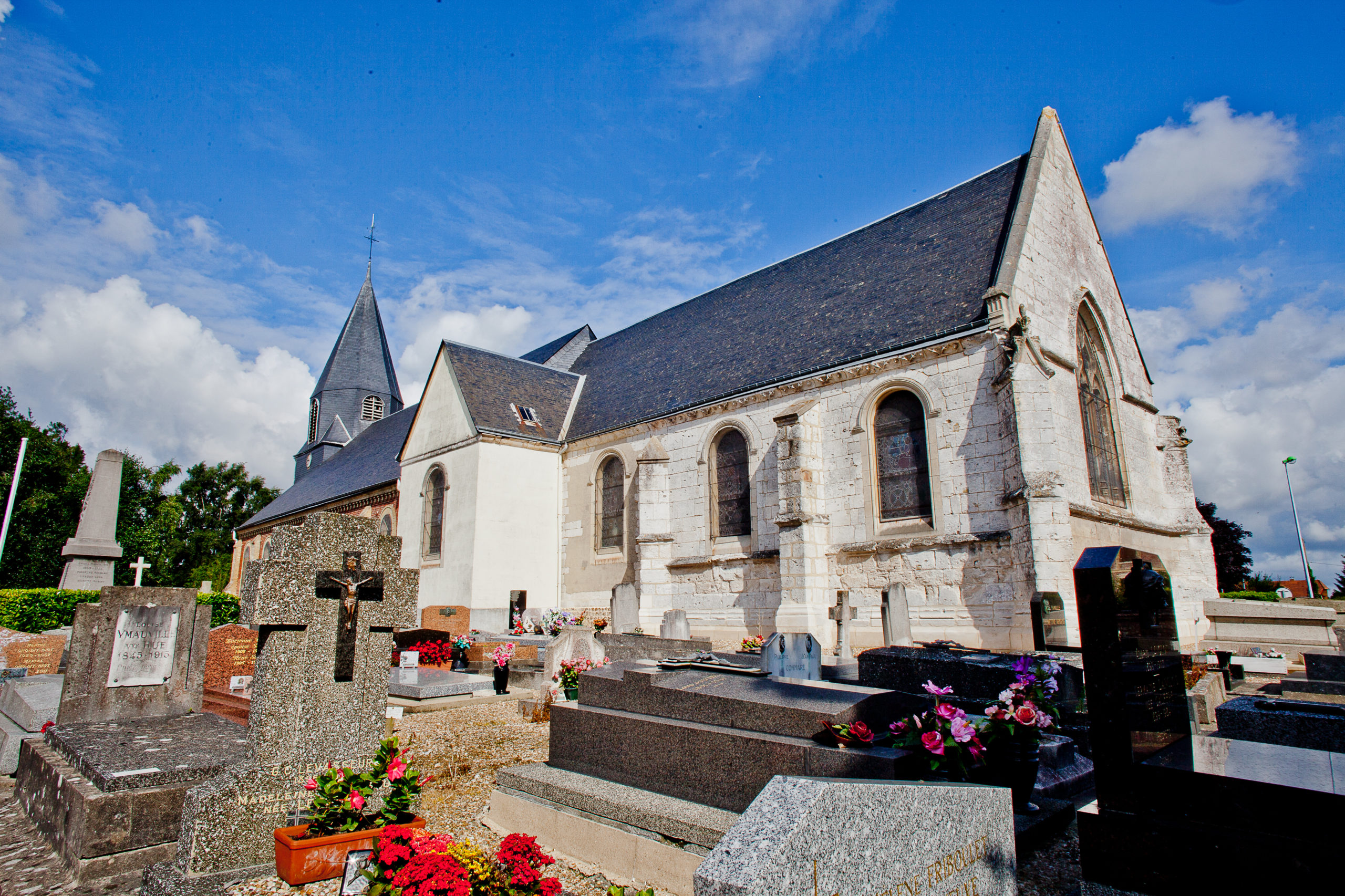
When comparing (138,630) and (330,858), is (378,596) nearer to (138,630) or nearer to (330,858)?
(330,858)

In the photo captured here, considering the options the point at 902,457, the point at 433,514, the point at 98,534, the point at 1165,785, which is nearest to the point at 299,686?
the point at 1165,785

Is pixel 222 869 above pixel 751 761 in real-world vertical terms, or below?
below

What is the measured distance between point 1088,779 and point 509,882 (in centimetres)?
448

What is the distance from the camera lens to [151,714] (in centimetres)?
676

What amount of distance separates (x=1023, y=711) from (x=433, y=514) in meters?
19.8

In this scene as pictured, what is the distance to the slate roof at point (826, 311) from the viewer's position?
14.7 metres

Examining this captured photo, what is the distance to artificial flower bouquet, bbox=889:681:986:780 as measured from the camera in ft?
12.7

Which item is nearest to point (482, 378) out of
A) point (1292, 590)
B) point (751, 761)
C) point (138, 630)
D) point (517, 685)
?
point (517, 685)

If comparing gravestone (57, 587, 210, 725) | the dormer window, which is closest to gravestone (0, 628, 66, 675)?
gravestone (57, 587, 210, 725)

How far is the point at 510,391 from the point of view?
22.2m

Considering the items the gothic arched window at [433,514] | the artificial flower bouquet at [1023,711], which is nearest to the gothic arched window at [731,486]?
the gothic arched window at [433,514]

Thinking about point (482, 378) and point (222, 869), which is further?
point (482, 378)

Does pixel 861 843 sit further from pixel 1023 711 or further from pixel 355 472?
pixel 355 472

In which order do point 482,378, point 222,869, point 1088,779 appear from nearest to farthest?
1. point 222,869
2. point 1088,779
3. point 482,378
